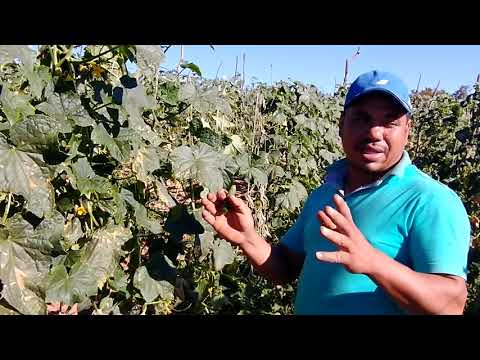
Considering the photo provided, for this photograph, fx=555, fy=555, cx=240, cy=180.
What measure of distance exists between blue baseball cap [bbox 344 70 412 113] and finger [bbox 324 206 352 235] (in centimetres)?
51

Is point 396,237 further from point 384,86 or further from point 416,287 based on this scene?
point 384,86

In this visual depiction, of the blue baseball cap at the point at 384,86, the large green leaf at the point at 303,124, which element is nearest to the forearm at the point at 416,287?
the blue baseball cap at the point at 384,86

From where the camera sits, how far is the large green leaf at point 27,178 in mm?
1100

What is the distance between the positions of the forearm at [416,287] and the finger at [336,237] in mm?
79

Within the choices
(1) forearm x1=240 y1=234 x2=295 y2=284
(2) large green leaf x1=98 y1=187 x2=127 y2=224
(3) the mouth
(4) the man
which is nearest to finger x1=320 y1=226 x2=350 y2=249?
(4) the man

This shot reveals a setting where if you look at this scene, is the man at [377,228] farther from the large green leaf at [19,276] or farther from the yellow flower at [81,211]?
the large green leaf at [19,276]

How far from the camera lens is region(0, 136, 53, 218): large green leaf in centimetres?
110

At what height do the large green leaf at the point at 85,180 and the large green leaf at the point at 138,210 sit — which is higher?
the large green leaf at the point at 85,180

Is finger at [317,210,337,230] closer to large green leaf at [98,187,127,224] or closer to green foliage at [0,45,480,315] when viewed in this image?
green foliage at [0,45,480,315]

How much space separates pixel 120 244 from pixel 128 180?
337 mm
